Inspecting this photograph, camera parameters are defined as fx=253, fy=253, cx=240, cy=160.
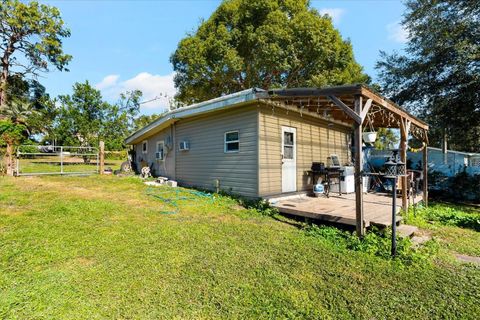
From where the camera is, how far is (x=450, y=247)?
4.36 meters

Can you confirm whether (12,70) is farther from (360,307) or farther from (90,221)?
(360,307)

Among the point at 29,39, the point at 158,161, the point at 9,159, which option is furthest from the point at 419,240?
the point at 29,39

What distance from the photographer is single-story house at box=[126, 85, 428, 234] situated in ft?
19.7

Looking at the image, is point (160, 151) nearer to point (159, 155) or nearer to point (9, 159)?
point (159, 155)

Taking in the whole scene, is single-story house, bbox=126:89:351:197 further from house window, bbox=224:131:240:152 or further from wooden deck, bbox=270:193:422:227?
wooden deck, bbox=270:193:422:227

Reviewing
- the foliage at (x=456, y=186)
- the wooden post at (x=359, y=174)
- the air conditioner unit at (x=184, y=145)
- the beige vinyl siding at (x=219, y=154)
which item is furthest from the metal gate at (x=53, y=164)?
the foliage at (x=456, y=186)

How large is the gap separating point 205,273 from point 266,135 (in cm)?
421

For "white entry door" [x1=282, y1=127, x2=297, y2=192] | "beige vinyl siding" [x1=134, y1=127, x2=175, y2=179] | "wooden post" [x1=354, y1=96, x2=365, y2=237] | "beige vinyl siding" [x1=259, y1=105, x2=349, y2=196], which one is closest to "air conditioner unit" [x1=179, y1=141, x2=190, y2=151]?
"beige vinyl siding" [x1=134, y1=127, x2=175, y2=179]

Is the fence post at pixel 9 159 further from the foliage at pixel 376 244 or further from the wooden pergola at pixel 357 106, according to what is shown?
the foliage at pixel 376 244

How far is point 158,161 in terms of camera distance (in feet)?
38.4

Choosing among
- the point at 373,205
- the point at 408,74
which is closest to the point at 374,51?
the point at 408,74

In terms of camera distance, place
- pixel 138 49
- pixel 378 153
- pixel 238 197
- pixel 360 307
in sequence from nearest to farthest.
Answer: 1. pixel 360 307
2. pixel 238 197
3. pixel 378 153
4. pixel 138 49

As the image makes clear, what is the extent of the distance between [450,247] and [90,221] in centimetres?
648

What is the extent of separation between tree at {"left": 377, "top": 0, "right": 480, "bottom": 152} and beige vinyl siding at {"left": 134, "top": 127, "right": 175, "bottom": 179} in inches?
408
